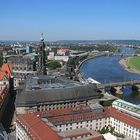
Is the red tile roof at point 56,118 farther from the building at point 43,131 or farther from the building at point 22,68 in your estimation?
the building at point 22,68

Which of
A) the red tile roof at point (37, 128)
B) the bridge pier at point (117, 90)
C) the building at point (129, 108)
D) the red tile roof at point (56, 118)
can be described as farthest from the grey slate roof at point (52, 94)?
the bridge pier at point (117, 90)

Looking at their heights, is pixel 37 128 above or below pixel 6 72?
below

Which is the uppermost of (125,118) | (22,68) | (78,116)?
(22,68)

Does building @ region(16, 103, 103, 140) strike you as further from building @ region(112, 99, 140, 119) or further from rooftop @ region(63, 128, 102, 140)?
building @ region(112, 99, 140, 119)

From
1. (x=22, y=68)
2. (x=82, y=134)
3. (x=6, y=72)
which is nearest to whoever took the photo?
(x=82, y=134)

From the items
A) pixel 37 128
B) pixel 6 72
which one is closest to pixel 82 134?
pixel 37 128

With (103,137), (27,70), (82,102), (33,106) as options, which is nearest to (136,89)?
(27,70)

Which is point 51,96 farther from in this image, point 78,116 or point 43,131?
point 43,131
